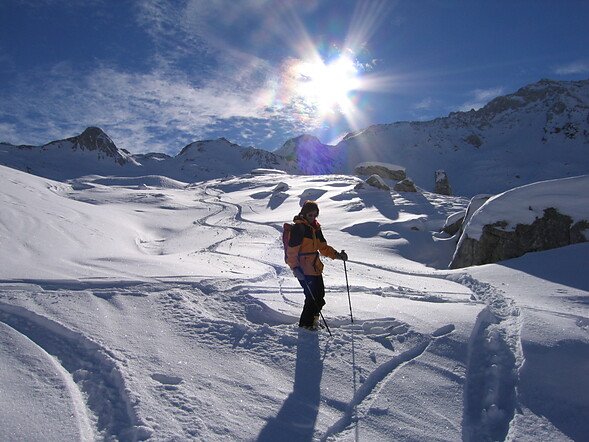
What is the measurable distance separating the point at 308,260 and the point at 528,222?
21.5 ft

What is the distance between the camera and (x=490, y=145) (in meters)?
120

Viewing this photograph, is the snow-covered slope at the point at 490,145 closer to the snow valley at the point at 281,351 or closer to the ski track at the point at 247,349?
the snow valley at the point at 281,351

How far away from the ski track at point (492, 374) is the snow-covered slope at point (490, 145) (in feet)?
288

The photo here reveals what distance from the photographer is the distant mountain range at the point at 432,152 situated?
257ft

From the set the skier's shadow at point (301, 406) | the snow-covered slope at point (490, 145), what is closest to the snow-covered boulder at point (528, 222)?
the skier's shadow at point (301, 406)

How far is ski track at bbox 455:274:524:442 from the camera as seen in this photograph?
257cm

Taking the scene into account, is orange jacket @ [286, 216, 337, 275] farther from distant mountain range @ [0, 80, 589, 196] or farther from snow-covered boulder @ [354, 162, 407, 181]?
distant mountain range @ [0, 80, 589, 196]

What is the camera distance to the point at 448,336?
148 inches

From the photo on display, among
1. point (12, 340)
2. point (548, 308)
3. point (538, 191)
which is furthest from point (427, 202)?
point (12, 340)

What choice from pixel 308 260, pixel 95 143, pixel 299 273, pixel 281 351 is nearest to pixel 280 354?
pixel 281 351

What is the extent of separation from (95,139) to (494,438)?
98.3m

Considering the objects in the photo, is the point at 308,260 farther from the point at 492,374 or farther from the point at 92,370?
the point at 92,370

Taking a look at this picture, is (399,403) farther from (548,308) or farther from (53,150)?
(53,150)

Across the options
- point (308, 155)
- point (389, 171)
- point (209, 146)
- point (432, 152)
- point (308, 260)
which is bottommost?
point (308, 260)
